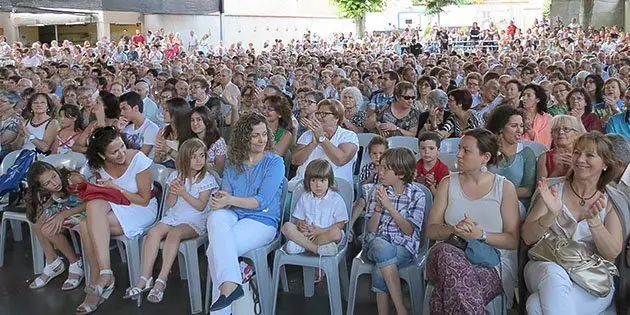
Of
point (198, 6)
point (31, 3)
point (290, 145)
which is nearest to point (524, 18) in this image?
point (198, 6)

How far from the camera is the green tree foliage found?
115 feet

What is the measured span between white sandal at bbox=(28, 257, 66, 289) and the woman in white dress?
21.5 inches

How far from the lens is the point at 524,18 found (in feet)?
152

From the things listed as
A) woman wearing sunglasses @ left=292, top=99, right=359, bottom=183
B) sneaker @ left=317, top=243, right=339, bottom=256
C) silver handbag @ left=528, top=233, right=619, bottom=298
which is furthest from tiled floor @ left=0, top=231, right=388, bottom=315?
silver handbag @ left=528, top=233, right=619, bottom=298

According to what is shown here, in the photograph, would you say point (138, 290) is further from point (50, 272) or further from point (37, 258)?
A: point (37, 258)

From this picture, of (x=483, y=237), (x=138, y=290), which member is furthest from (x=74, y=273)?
(x=483, y=237)

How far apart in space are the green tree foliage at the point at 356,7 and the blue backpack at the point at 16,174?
31.0 m

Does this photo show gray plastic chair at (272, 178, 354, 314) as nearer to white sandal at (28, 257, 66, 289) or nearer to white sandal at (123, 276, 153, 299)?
white sandal at (123, 276, 153, 299)

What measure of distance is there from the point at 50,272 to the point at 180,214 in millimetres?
1183

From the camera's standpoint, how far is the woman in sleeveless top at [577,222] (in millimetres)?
3084

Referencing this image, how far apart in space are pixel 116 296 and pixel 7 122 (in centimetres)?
285

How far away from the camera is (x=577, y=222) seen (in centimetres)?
332

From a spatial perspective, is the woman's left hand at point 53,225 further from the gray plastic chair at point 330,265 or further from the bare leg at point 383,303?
the bare leg at point 383,303

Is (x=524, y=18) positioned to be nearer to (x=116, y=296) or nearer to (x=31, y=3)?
(x=31, y=3)
